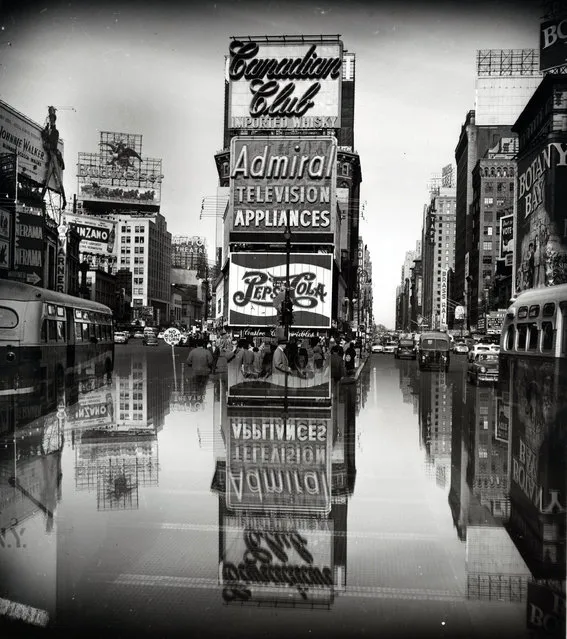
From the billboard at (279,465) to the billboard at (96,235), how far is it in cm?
7333

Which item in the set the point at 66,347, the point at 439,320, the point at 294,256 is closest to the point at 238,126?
the point at 294,256

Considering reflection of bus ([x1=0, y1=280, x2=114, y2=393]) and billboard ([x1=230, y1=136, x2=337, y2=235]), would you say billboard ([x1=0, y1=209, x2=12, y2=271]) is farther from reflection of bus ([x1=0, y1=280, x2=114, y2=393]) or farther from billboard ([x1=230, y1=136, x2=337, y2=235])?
reflection of bus ([x1=0, y1=280, x2=114, y2=393])

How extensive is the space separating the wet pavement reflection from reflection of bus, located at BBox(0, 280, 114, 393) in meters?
5.86

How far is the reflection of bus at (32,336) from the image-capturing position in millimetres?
21094

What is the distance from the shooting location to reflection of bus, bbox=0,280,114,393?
2109 centimetres

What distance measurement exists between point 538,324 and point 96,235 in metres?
79.2

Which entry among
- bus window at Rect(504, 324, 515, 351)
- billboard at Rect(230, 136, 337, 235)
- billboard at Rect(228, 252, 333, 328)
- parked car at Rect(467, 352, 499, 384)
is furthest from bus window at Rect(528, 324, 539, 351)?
billboard at Rect(228, 252, 333, 328)

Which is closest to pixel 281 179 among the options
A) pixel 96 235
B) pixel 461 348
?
pixel 461 348

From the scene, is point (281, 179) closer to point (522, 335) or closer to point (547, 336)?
point (522, 335)

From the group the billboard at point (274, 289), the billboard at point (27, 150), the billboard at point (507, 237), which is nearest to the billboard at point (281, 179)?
the billboard at point (274, 289)

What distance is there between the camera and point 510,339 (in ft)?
56.0

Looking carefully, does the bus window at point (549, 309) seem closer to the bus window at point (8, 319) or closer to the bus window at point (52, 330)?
the bus window at point (8, 319)

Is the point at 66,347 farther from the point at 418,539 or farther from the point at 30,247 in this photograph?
the point at 30,247

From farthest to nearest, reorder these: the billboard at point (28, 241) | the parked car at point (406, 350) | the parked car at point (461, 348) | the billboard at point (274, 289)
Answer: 1. the parked car at point (461, 348)
2. the billboard at point (274, 289)
3. the parked car at point (406, 350)
4. the billboard at point (28, 241)
